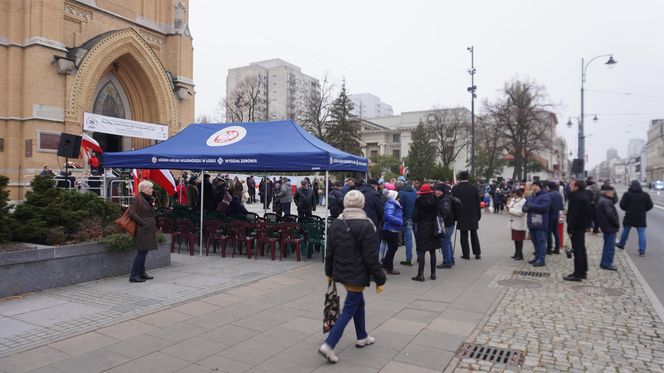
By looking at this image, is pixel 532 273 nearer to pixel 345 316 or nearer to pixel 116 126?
pixel 345 316

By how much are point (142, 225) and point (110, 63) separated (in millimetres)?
17765

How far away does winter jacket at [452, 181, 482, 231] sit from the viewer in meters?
10.3

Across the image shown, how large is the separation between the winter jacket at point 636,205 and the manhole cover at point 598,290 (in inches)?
181

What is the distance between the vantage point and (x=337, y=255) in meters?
4.52

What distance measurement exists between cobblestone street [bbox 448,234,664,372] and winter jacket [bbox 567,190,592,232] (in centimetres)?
106

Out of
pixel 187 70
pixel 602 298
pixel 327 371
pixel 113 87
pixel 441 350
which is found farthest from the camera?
pixel 187 70

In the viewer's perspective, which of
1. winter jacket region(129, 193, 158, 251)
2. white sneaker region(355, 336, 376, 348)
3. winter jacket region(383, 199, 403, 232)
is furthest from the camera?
winter jacket region(383, 199, 403, 232)

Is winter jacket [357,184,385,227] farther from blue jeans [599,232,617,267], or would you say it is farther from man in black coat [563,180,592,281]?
blue jeans [599,232,617,267]

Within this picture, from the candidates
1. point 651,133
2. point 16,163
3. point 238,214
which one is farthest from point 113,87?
point 651,133

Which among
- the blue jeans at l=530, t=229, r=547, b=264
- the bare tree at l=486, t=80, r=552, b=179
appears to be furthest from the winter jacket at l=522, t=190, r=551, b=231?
the bare tree at l=486, t=80, r=552, b=179

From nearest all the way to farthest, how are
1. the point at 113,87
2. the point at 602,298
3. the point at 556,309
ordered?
the point at 556,309, the point at 602,298, the point at 113,87

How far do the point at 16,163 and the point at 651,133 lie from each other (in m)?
141

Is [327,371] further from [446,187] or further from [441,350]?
[446,187]

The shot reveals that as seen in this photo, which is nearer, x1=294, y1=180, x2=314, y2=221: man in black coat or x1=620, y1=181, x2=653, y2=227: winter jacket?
x1=620, y1=181, x2=653, y2=227: winter jacket
